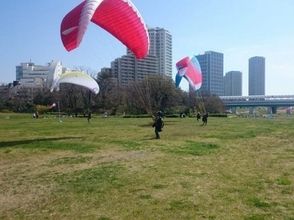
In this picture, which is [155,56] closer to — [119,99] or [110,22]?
[110,22]

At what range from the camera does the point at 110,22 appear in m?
21.3

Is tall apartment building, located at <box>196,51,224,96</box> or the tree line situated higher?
tall apartment building, located at <box>196,51,224,96</box>

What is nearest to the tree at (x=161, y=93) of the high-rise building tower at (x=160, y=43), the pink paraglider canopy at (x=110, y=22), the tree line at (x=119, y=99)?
the tree line at (x=119, y=99)

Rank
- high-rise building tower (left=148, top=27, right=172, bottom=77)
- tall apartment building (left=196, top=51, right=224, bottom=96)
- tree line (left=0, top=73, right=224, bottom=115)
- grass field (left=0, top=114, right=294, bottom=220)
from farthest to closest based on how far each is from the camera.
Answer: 1. tall apartment building (left=196, top=51, right=224, bottom=96)
2. tree line (left=0, top=73, right=224, bottom=115)
3. high-rise building tower (left=148, top=27, right=172, bottom=77)
4. grass field (left=0, top=114, right=294, bottom=220)

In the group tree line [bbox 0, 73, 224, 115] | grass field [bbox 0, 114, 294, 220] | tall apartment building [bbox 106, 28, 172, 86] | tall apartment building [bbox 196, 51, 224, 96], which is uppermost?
tall apartment building [bbox 196, 51, 224, 96]

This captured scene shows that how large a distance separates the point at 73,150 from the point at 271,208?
11.6m

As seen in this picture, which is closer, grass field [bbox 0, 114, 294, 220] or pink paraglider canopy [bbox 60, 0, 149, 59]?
grass field [bbox 0, 114, 294, 220]

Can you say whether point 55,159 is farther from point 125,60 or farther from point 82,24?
point 125,60

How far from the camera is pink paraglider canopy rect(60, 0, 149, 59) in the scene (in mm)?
19125

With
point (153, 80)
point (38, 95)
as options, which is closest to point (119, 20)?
point (153, 80)

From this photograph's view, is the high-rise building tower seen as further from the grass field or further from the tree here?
Answer: the tree

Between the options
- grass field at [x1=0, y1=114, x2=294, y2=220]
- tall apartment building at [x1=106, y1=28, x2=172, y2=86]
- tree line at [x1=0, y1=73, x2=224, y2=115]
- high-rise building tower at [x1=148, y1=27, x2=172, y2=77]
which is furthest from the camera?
tree line at [x1=0, y1=73, x2=224, y2=115]

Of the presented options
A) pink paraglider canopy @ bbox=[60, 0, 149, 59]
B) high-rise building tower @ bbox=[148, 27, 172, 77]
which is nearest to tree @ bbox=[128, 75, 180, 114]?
high-rise building tower @ bbox=[148, 27, 172, 77]

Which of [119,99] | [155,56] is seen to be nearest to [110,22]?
[155,56]
